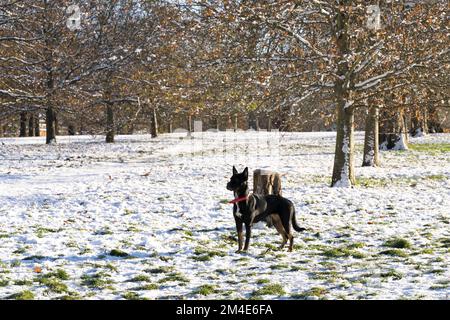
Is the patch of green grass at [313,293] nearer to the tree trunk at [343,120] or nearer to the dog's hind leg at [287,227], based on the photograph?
the dog's hind leg at [287,227]

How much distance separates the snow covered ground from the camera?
22.0 ft

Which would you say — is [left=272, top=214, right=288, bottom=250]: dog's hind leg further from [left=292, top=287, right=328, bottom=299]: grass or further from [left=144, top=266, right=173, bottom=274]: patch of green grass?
[left=292, top=287, right=328, bottom=299]: grass

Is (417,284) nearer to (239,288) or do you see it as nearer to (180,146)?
(239,288)

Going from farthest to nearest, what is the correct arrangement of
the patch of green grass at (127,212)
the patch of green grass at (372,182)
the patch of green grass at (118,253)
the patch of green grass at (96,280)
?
the patch of green grass at (372,182) < the patch of green grass at (127,212) < the patch of green grass at (118,253) < the patch of green grass at (96,280)

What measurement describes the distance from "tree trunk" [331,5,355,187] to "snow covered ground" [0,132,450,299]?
1.82 feet

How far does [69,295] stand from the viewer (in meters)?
6.40

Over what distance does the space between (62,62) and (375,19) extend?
44.6ft

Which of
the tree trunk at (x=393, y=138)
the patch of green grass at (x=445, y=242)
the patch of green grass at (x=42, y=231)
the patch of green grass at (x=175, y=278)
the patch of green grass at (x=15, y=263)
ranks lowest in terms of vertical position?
the patch of green grass at (x=175, y=278)

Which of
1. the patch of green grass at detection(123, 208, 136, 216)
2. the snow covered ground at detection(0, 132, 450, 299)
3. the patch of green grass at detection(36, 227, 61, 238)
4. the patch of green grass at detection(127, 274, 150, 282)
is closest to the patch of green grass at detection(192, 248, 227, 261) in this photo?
the snow covered ground at detection(0, 132, 450, 299)

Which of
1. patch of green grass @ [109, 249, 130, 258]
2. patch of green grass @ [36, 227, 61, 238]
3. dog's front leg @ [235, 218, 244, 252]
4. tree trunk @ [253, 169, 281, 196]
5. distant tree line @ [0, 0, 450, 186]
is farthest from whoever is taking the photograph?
distant tree line @ [0, 0, 450, 186]

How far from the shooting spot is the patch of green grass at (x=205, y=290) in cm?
644

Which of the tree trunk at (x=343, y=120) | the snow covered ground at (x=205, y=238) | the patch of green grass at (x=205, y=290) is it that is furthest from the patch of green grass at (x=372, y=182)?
the patch of green grass at (x=205, y=290)

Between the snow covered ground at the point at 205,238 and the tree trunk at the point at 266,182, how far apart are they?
0.81m
